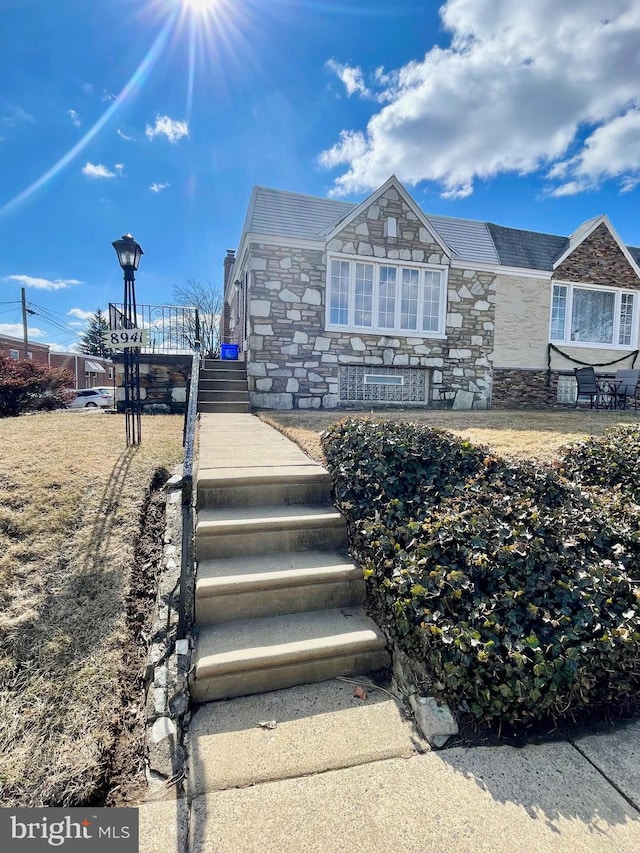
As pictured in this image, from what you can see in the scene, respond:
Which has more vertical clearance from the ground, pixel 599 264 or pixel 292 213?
pixel 292 213

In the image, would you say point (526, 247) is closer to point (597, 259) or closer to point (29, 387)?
point (597, 259)

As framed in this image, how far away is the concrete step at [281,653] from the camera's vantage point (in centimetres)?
218

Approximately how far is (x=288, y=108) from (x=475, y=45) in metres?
3.63

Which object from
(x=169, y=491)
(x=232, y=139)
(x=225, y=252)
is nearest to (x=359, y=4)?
(x=232, y=139)

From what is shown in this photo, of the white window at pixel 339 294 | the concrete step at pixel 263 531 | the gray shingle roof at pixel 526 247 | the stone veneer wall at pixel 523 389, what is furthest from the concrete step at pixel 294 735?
the gray shingle roof at pixel 526 247

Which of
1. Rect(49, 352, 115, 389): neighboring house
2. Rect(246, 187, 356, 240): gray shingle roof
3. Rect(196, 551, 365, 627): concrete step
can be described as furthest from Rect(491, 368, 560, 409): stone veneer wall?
Rect(49, 352, 115, 389): neighboring house

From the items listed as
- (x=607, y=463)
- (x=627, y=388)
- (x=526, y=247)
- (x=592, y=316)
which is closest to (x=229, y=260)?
(x=526, y=247)

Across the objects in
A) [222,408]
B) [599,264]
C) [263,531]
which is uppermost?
[599,264]

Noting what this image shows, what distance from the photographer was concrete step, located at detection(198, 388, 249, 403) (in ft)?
29.1

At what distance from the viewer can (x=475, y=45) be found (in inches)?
290

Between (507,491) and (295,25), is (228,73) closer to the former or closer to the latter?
(295,25)

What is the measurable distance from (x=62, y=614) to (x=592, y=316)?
49.4 feet

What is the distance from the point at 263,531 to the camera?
9.97 feet

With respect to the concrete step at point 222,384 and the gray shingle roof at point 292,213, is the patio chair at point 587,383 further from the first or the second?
the concrete step at point 222,384
